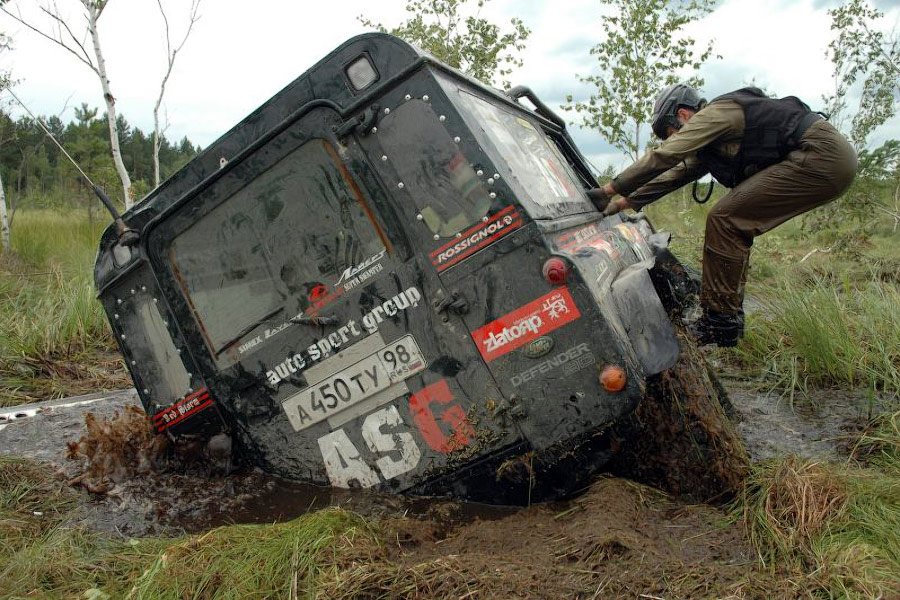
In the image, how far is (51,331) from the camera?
6.34 meters

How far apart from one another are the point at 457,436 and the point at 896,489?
69.6 inches

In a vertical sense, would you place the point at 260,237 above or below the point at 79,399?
below

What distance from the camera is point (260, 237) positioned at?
3.23 metres

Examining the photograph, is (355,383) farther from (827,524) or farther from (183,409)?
(827,524)

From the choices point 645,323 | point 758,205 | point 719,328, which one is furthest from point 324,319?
point 758,205

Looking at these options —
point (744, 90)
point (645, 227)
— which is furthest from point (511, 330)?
point (645, 227)

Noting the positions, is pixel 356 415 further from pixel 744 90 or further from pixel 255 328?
pixel 744 90

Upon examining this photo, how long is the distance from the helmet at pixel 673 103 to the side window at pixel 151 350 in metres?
3.03

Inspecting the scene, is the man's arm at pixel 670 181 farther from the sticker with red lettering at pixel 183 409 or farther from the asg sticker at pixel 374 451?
the sticker with red lettering at pixel 183 409

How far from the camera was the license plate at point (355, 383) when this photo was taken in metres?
3.04

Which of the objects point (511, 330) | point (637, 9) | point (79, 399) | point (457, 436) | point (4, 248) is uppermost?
point (4, 248)

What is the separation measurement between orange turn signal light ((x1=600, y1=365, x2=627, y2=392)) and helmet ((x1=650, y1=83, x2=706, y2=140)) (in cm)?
204

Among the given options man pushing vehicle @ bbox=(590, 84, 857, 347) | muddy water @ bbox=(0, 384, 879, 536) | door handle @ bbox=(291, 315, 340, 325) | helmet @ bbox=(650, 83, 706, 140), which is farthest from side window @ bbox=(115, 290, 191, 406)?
helmet @ bbox=(650, 83, 706, 140)

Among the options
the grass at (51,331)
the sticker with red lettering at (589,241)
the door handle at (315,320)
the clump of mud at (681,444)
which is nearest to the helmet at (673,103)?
the sticker with red lettering at (589,241)
